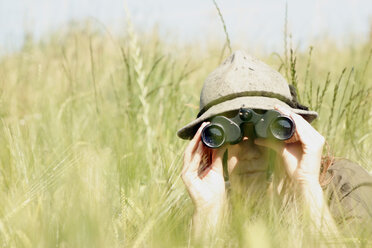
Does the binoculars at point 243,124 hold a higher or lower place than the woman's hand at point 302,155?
higher

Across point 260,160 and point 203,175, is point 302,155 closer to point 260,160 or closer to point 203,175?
point 260,160

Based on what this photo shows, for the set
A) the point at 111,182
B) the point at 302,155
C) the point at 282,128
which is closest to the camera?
the point at 111,182

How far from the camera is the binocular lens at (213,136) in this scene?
6.70 ft

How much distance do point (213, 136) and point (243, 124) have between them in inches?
4.9

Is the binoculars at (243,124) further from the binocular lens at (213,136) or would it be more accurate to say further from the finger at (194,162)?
the finger at (194,162)

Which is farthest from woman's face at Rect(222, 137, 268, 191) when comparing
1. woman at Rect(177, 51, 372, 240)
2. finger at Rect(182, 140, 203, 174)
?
finger at Rect(182, 140, 203, 174)

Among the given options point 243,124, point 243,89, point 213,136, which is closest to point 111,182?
point 213,136

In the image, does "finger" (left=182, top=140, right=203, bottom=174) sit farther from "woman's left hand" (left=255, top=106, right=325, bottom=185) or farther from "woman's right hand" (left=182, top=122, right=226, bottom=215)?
"woman's left hand" (left=255, top=106, right=325, bottom=185)

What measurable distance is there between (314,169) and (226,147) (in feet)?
1.04

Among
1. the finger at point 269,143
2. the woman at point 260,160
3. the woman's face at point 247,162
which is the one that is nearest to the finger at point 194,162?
the woman at point 260,160

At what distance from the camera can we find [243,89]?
2.21 m

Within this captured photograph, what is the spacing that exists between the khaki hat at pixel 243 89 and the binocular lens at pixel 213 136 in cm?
11

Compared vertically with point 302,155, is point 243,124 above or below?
above

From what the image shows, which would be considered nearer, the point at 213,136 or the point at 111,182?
the point at 111,182
